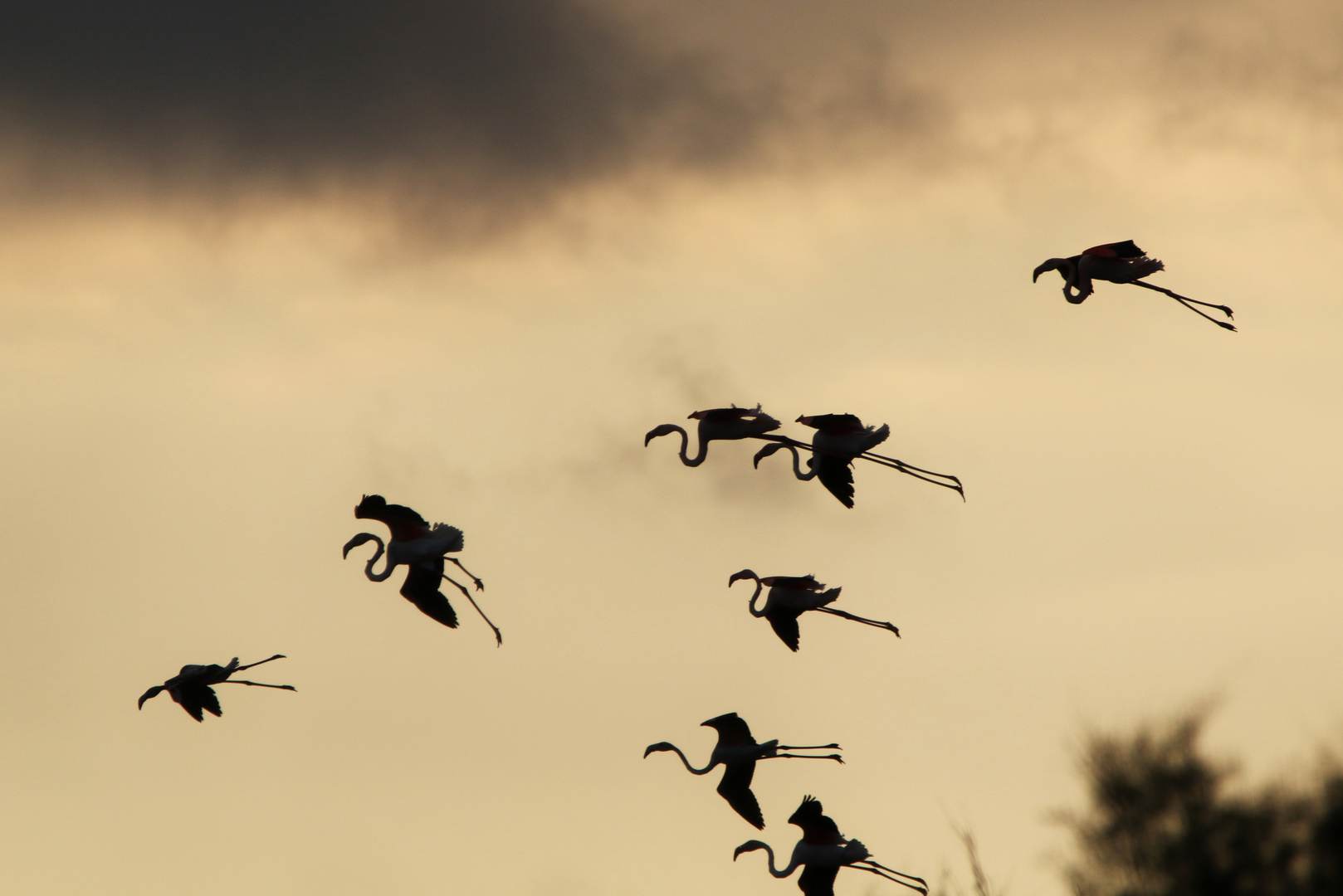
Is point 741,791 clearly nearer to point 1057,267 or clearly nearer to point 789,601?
point 789,601

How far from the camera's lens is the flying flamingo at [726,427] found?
24.3 meters

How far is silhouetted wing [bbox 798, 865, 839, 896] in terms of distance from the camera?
85.3 feet

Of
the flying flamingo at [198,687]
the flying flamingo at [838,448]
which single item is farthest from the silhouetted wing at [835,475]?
the flying flamingo at [198,687]

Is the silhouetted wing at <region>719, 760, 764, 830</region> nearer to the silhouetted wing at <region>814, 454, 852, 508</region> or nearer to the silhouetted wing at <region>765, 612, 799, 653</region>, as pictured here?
the silhouetted wing at <region>765, 612, 799, 653</region>

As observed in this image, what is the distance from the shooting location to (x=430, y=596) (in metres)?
23.6

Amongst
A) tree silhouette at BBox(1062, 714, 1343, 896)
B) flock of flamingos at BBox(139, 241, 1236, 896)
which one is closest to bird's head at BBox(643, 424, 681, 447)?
flock of flamingos at BBox(139, 241, 1236, 896)

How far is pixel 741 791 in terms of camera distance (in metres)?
25.5

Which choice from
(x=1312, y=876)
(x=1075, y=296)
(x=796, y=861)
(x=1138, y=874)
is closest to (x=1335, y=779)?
(x=1312, y=876)

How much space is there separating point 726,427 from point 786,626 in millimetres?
2882

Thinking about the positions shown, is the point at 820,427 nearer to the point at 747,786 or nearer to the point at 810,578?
the point at 810,578

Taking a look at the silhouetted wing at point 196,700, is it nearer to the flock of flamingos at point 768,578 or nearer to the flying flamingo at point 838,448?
the flock of flamingos at point 768,578

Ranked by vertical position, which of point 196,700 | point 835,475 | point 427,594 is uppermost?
point 835,475

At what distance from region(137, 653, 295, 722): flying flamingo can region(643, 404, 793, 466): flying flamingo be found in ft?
21.6

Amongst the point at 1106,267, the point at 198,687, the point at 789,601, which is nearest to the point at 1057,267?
the point at 1106,267
